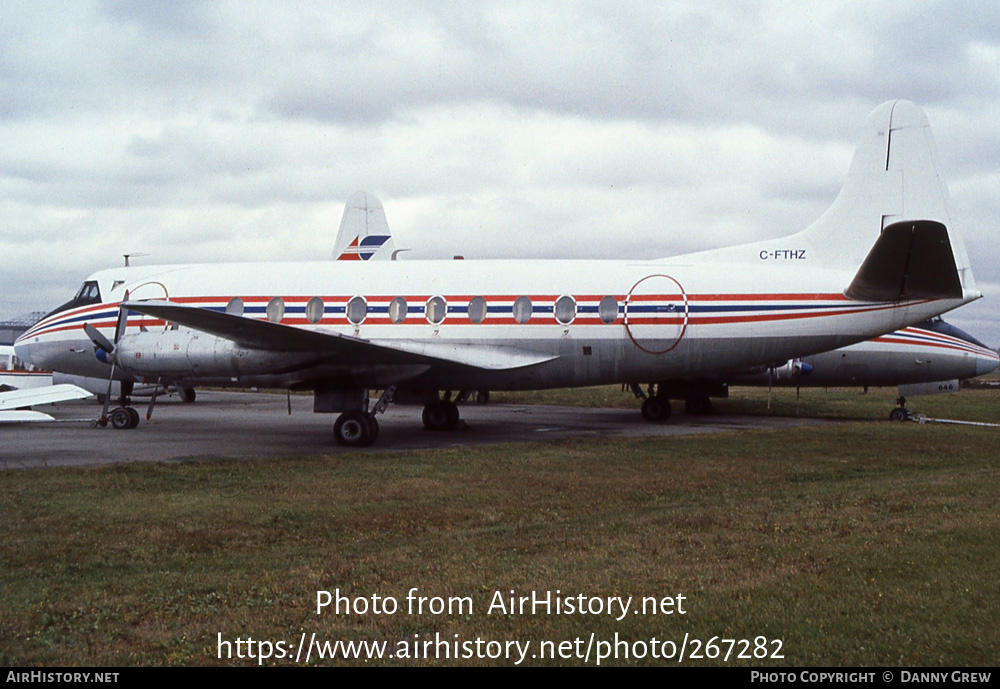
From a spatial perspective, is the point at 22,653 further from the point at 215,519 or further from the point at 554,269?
the point at 554,269

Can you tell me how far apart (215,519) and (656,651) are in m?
6.09

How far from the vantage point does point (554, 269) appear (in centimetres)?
1741

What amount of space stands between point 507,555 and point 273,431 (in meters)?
13.4

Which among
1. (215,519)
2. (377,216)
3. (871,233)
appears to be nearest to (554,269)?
(871,233)

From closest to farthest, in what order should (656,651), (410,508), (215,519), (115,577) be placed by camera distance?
(656,651) → (115,577) → (215,519) → (410,508)

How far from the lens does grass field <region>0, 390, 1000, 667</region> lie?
17.2ft

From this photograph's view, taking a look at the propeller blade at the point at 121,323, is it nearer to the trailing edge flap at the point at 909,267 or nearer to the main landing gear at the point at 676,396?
the main landing gear at the point at 676,396

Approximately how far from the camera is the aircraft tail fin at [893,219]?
14234 mm

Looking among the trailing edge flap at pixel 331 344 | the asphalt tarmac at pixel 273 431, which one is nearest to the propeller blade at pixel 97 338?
the asphalt tarmac at pixel 273 431

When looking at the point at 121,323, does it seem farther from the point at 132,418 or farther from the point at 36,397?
the point at 132,418

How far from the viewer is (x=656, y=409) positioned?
2414cm

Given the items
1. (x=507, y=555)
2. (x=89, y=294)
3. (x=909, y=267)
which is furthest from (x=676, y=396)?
(x=507, y=555)

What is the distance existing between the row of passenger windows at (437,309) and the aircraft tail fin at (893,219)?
4806mm

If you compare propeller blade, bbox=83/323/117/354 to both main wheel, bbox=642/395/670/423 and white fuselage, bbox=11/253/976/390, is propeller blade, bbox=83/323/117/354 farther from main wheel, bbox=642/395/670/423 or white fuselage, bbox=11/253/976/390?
main wheel, bbox=642/395/670/423
